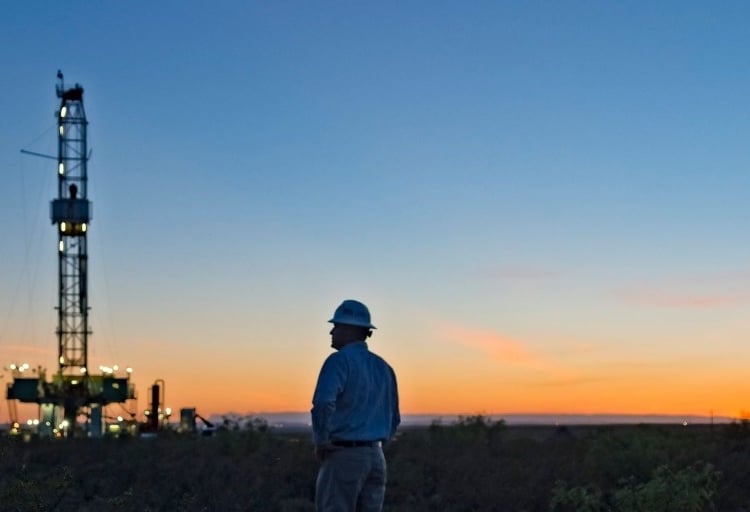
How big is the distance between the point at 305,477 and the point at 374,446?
11549 millimetres

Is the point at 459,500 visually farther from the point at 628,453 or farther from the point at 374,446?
the point at 374,446

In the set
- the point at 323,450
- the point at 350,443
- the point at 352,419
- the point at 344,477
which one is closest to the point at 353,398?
the point at 352,419

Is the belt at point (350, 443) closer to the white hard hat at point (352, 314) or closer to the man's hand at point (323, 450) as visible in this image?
the man's hand at point (323, 450)

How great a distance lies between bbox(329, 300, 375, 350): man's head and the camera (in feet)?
28.5

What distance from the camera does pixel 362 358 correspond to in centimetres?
870

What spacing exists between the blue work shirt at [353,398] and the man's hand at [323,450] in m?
0.05

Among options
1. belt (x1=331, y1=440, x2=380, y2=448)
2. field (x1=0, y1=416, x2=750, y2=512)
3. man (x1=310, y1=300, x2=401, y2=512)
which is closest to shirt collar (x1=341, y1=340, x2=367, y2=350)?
man (x1=310, y1=300, x2=401, y2=512)

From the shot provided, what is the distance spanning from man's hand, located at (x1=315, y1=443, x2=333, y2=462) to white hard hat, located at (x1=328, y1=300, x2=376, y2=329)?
2.89 ft

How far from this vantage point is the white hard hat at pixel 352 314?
8.68 metres

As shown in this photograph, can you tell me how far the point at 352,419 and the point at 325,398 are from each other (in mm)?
339

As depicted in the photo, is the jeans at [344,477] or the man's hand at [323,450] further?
the jeans at [344,477]

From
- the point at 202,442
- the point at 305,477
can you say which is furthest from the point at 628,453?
the point at 202,442

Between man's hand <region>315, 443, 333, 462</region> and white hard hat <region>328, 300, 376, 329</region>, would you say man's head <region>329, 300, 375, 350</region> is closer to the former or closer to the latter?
white hard hat <region>328, 300, 376, 329</region>

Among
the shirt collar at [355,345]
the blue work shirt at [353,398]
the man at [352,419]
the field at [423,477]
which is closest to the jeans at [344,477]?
the man at [352,419]
